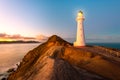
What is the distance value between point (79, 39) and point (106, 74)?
695 inches

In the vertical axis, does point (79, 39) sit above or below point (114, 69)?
above

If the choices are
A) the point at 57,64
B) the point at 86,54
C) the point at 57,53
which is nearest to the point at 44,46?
the point at 57,53

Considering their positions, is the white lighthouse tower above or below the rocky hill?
above

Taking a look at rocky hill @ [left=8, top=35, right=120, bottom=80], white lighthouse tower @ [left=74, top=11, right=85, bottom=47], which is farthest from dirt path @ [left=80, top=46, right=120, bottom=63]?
white lighthouse tower @ [left=74, top=11, right=85, bottom=47]

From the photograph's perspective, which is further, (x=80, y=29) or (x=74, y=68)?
(x=80, y=29)

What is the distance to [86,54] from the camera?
2098 centimetres

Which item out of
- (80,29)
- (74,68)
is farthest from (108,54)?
(74,68)

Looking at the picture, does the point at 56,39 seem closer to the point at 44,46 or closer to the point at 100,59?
the point at 44,46

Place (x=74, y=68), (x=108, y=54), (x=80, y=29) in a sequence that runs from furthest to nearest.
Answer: (x=80, y=29)
(x=108, y=54)
(x=74, y=68)

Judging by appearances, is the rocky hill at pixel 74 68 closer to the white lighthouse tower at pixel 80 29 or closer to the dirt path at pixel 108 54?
the dirt path at pixel 108 54

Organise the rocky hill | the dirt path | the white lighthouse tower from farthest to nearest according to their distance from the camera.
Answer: the white lighthouse tower < the dirt path < the rocky hill

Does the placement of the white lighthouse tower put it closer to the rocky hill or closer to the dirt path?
the dirt path

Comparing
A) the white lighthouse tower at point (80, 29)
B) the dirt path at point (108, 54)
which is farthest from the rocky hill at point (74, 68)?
the white lighthouse tower at point (80, 29)

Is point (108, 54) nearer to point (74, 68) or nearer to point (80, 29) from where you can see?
point (80, 29)
